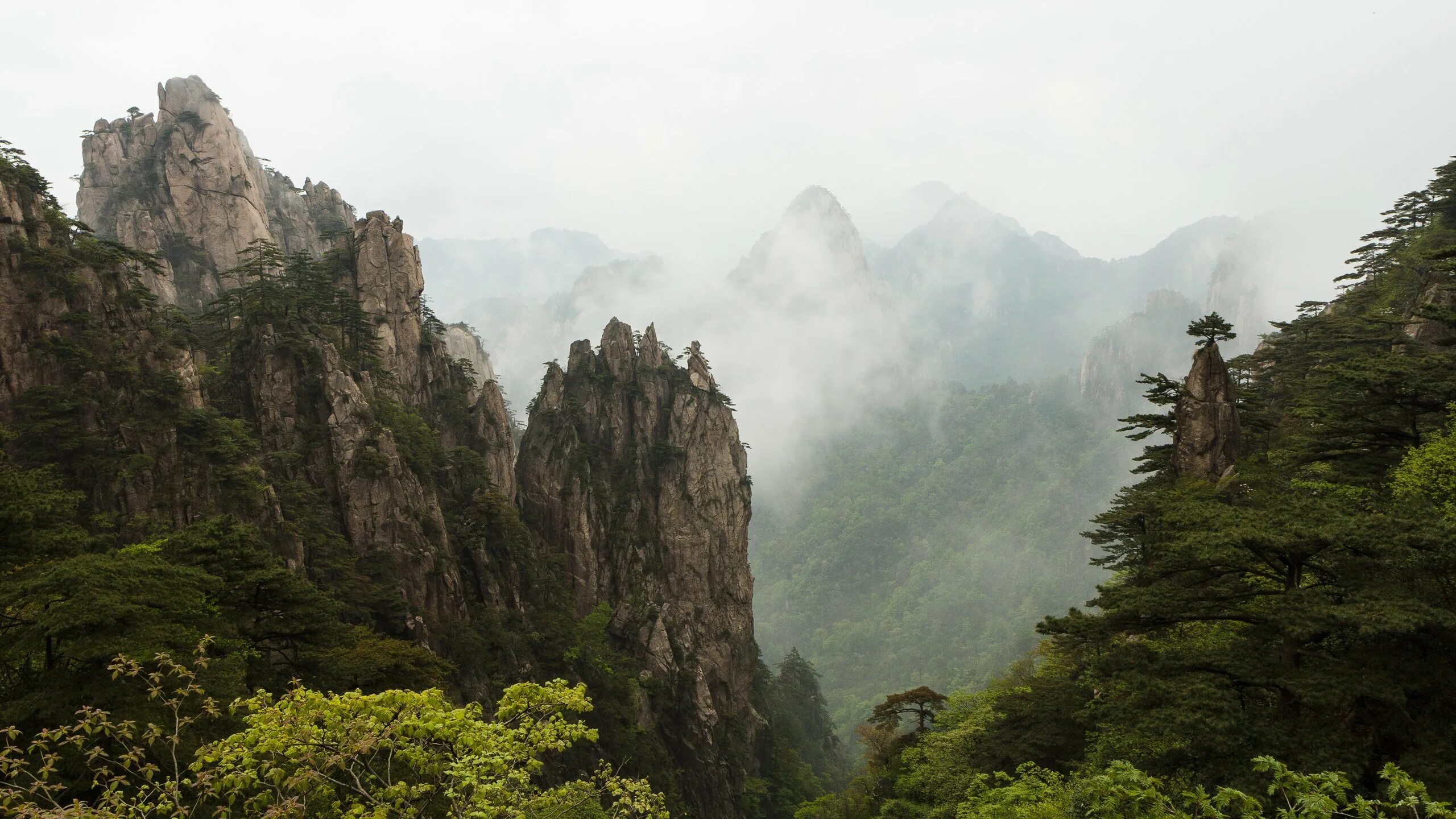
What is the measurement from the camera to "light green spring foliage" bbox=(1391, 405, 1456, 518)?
47.0 ft

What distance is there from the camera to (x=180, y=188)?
5262cm

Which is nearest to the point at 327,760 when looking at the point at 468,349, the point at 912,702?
the point at 912,702

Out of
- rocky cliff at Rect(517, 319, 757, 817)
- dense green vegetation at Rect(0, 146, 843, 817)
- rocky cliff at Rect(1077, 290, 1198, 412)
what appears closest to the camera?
dense green vegetation at Rect(0, 146, 843, 817)

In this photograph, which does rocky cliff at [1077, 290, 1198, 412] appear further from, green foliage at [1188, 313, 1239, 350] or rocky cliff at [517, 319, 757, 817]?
green foliage at [1188, 313, 1239, 350]

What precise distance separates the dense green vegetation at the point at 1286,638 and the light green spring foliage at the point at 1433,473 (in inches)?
1.8

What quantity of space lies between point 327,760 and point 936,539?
135 metres

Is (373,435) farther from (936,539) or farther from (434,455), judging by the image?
(936,539)

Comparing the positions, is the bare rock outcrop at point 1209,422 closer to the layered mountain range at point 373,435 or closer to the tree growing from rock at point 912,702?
the tree growing from rock at point 912,702

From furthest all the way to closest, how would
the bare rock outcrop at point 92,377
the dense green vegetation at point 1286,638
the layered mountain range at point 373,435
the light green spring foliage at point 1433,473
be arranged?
the layered mountain range at point 373,435
the bare rock outcrop at point 92,377
the light green spring foliage at point 1433,473
the dense green vegetation at point 1286,638

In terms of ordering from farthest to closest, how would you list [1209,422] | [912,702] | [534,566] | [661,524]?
[661,524]
[534,566]
[912,702]
[1209,422]

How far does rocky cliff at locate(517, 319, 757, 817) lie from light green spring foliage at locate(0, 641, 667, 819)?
1391 inches

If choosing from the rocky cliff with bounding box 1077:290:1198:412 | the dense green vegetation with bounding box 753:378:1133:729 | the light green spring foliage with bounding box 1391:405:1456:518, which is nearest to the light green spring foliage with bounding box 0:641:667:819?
the light green spring foliage with bounding box 1391:405:1456:518

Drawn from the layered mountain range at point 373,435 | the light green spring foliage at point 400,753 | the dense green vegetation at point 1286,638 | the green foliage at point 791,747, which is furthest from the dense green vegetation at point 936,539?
the light green spring foliage at point 400,753

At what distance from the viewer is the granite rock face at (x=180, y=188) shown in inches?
1999
